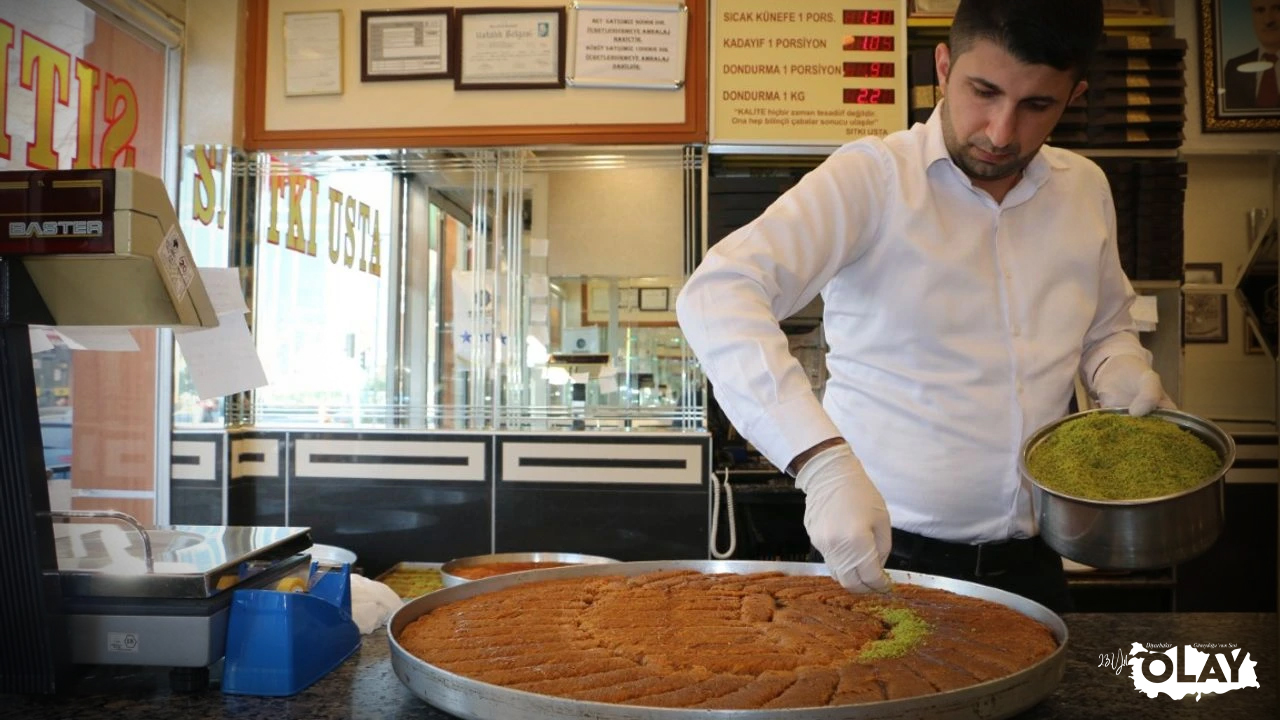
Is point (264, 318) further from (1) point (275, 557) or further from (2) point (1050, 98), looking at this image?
(2) point (1050, 98)

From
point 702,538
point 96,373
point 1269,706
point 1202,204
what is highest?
point 1202,204

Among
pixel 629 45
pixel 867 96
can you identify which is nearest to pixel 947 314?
pixel 867 96

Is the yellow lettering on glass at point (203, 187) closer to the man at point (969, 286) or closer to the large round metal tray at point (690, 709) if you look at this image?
the man at point (969, 286)

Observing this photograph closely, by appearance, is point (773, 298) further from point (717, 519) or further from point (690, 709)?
point (717, 519)

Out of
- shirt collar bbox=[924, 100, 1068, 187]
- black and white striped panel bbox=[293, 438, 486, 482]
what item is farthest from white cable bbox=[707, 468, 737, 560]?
shirt collar bbox=[924, 100, 1068, 187]

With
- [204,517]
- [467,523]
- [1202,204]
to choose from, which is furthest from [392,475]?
[1202,204]

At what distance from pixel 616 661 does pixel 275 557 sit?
0.51 m

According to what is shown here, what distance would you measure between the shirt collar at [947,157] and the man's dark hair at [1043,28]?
0.17m

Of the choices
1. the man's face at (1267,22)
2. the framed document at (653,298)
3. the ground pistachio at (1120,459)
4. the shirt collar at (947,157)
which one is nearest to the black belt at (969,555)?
the ground pistachio at (1120,459)

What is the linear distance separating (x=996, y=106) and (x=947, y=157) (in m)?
0.13

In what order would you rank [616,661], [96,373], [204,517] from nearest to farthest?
[616,661]
[96,373]
[204,517]

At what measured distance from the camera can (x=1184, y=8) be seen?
4.17 m

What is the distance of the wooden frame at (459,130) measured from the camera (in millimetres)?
3785

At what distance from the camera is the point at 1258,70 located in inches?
163
